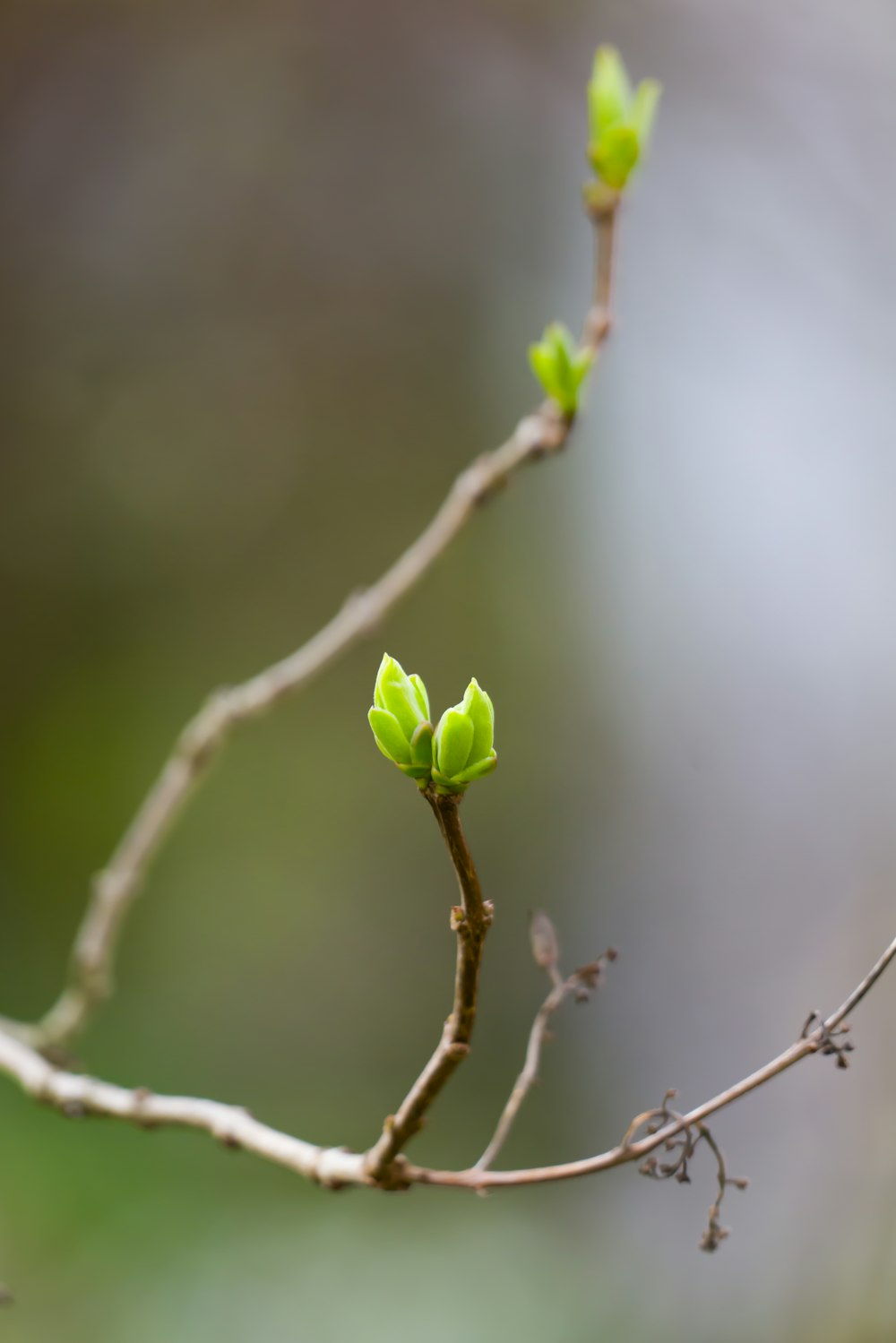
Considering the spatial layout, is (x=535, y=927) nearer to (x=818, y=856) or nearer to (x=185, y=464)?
(x=818, y=856)

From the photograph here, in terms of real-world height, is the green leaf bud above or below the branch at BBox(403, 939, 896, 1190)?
above

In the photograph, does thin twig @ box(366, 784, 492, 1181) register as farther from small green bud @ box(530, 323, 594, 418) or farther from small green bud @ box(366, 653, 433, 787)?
small green bud @ box(530, 323, 594, 418)

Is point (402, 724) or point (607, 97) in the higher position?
point (607, 97)

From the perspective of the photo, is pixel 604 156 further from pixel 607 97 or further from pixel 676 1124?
pixel 676 1124

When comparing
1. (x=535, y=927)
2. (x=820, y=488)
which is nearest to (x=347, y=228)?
(x=820, y=488)

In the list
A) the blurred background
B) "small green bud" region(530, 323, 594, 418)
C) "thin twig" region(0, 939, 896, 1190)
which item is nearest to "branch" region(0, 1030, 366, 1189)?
"thin twig" region(0, 939, 896, 1190)

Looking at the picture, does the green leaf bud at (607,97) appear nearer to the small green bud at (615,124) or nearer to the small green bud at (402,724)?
the small green bud at (615,124)

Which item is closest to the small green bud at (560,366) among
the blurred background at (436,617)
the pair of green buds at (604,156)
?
the pair of green buds at (604,156)

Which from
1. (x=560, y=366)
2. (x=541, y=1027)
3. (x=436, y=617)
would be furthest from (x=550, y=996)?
(x=436, y=617)
